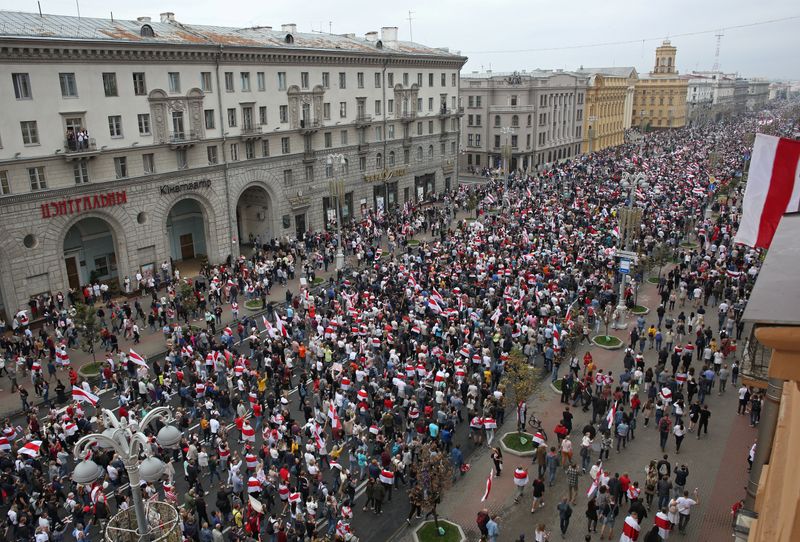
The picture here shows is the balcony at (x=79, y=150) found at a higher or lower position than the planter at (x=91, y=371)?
higher

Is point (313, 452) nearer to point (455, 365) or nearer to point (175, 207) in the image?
point (455, 365)

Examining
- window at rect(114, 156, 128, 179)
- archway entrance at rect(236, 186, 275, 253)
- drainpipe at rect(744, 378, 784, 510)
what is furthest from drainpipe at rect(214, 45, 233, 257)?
drainpipe at rect(744, 378, 784, 510)

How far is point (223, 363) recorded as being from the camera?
86.3ft

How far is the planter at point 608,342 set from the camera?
30734mm

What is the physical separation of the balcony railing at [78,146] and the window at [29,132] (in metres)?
1.59

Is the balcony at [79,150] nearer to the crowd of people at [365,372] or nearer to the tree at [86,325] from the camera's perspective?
the crowd of people at [365,372]

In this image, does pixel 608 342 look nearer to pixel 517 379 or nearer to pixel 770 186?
pixel 517 379

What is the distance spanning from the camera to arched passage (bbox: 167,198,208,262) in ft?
154

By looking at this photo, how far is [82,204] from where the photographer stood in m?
37.6

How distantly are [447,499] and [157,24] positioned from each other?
40138 millimetres

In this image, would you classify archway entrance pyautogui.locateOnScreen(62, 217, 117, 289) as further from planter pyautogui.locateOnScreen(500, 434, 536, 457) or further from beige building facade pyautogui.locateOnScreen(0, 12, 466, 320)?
planter pyautogui.locateOnScreen(500, 434, 536, 457)

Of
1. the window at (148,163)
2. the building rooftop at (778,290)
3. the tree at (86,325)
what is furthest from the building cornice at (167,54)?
the building rooftop at (778,290)

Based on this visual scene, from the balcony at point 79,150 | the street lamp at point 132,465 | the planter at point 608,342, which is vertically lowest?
the planter at point 608,342

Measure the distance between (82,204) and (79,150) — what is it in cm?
318
